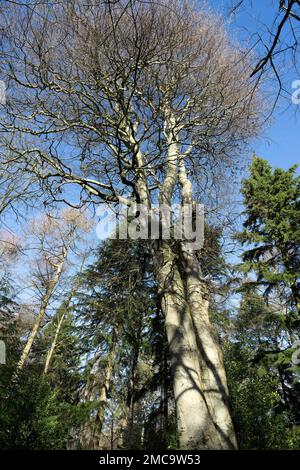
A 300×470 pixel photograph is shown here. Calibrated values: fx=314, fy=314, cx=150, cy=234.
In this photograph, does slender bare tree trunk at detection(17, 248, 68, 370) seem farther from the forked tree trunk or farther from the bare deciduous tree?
the forked tree trunk

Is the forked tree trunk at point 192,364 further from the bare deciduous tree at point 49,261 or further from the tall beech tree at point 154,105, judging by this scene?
the bare deciduous tree at point 49,261

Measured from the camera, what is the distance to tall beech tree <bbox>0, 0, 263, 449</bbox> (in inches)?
162

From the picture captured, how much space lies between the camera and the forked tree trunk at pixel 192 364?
349 centimetres

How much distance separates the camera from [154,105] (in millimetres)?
6254

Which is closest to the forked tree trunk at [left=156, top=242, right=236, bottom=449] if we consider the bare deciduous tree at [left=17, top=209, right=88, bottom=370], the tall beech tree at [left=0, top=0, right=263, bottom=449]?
the tall beech tree at [left=0, top=0, right=263, bottom=449]

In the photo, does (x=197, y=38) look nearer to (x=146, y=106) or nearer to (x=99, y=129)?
(x=146, y=106)

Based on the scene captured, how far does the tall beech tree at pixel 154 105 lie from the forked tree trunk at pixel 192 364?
0.01m

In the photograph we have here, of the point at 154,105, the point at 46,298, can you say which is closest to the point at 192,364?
the point at 154,105

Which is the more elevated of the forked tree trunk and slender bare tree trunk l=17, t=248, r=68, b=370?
slender bare tree trunk l=17, t=248, r=68, b=370

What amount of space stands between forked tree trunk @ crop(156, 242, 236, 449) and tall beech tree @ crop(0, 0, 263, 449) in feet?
0.04

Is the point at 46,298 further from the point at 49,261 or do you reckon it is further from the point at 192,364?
the point at 192,364
